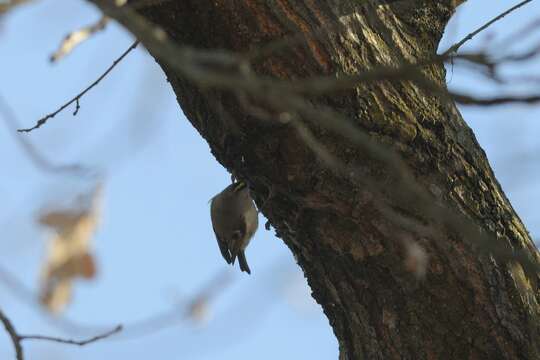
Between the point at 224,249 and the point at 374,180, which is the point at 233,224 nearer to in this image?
the point at 224,249

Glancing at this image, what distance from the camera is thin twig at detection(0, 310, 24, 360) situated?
236 cm

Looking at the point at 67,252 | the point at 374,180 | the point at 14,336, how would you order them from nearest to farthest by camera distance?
the point at 14,336 < the point at 374,180 < the point at 67,252

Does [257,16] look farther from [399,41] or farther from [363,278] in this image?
[363,278]

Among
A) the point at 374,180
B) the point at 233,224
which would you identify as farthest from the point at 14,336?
the point at 233,224

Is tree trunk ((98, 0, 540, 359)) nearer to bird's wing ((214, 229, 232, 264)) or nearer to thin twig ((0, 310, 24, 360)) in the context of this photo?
thin twig ((0, 310, 24, 360))

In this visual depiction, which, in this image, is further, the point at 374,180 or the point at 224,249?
the point at 224,249

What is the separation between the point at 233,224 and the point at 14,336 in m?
2.08

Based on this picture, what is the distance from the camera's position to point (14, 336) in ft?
7.82

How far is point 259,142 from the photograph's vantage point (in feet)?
9.05

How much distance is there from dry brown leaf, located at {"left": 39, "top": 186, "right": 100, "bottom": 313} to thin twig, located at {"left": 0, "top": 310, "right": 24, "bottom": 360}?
0.98 metres

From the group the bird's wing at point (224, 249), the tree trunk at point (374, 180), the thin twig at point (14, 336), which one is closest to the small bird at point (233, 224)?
the bird's wing at point (224, 249)

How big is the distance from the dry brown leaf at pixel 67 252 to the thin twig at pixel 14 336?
0.98 m

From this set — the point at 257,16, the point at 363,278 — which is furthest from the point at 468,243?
the point at 257,16

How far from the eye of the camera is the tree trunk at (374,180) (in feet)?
8.77
